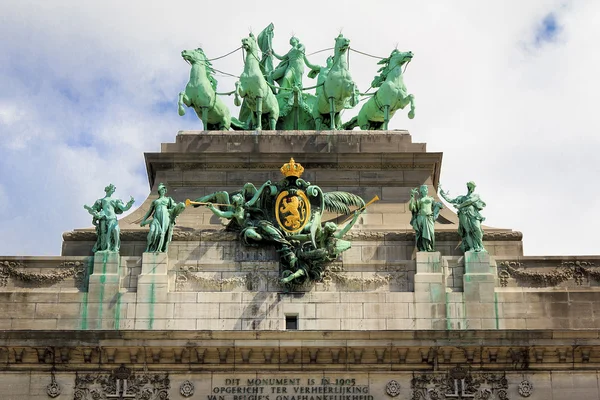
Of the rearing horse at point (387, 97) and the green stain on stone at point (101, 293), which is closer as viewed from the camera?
the green stain on stone at point (101, 293)

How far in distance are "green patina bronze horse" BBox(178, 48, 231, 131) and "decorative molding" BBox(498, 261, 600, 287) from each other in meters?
10.4

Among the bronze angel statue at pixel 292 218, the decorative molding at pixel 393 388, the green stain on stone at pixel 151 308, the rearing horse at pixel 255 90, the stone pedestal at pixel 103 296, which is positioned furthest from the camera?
the rearing horse at pixel 255 90

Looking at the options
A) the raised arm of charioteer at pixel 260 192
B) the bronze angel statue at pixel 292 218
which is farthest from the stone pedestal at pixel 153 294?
the raised arm of charioteer at pixel 260 192

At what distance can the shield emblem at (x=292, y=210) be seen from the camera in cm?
3953

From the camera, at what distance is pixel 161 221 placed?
39281mm

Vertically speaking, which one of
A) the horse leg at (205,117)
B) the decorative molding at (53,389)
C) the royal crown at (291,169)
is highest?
the horse leg at (205,117)

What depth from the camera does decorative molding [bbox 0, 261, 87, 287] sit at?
39.0 metres

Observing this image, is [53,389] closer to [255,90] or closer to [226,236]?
[226,236]

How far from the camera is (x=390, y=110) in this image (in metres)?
43.9

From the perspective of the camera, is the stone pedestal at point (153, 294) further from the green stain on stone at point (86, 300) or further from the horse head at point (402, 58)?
the horse head at point (402, 58)

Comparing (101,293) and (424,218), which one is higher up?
(424,218)

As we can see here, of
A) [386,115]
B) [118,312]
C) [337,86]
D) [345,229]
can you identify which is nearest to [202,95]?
[337,86]

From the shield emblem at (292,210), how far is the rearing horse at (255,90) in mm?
4147

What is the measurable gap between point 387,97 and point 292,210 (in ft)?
19.7
